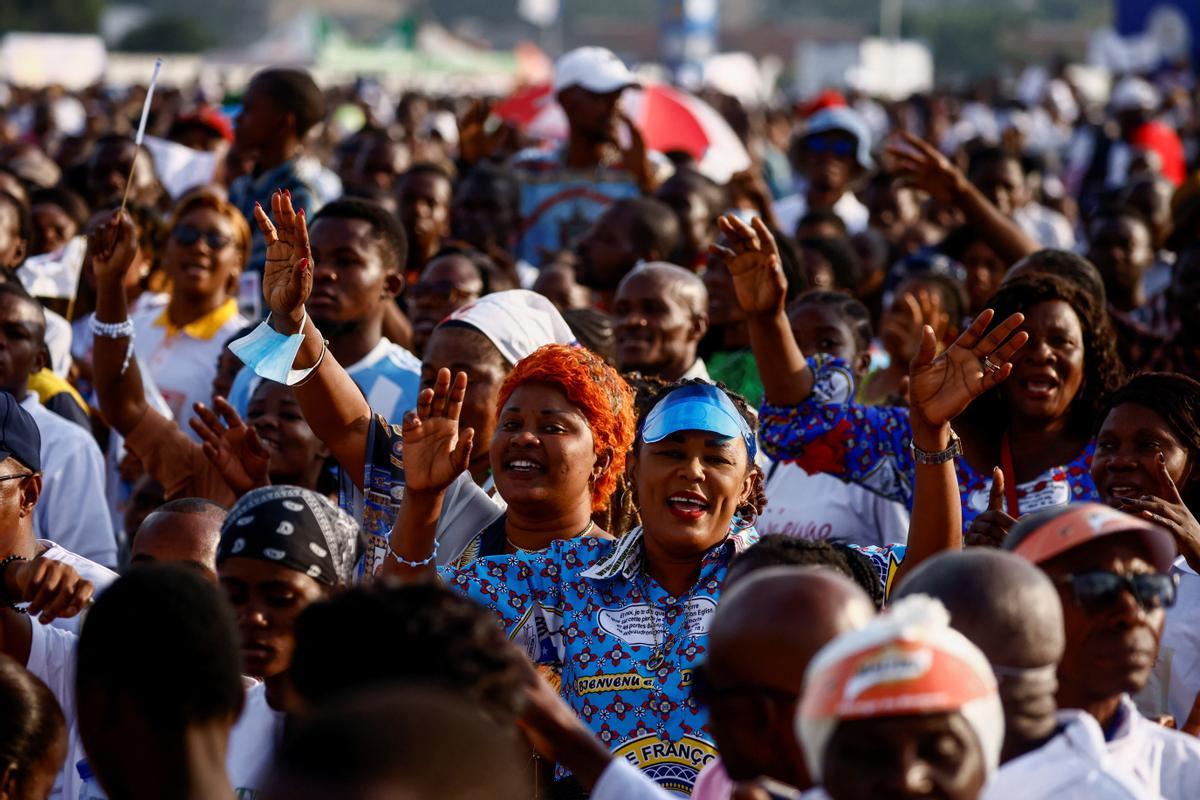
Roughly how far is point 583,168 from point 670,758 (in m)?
5.57

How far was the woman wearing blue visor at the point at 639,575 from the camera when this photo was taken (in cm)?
368

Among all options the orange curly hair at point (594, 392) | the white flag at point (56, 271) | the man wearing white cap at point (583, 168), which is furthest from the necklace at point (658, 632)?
the man wearing white cap at point (583, 168)

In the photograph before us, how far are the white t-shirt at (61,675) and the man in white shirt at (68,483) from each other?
155 cm

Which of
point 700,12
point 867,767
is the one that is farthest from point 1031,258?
point 700,12

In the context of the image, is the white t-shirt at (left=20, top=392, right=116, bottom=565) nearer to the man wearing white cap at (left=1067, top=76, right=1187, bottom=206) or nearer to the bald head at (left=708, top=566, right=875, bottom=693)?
the bald head at (left=708, top=566, right=875, bottom=693)

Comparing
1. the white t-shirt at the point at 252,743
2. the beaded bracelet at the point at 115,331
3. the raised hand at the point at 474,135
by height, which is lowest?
the white t-shirt at the point at 252,743

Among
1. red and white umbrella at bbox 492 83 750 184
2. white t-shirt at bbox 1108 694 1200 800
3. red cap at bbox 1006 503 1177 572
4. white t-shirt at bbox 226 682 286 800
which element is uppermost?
red and white umbrella at bbox 492 83 750 184

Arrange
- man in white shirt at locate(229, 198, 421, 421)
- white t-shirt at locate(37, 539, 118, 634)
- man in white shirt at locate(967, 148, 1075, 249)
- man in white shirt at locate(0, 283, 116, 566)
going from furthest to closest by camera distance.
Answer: man in white shirt at locate(967, 148, 1075, 249)
man in white shirt at locate(229, 198, 421, 421)
man in white shirt at locate(0, 283, 116, 566)
white t-shirt at locate(37, 539, 118, 634)

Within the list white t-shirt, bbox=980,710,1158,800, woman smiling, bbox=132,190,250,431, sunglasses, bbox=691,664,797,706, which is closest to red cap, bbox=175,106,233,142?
woman smiling, bbox=132,190,250,431

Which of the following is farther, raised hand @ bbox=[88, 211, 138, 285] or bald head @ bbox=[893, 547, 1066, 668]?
raised hand @ bbox=[88, 211, 138, 285]

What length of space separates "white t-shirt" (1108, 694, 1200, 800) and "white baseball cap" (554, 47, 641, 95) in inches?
238

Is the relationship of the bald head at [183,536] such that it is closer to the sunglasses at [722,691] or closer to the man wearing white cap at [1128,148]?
the sunglasses at [722,691]

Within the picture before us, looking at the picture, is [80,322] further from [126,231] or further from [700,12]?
[700,12]

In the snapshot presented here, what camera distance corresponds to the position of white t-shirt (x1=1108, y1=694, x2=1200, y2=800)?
3006mm
